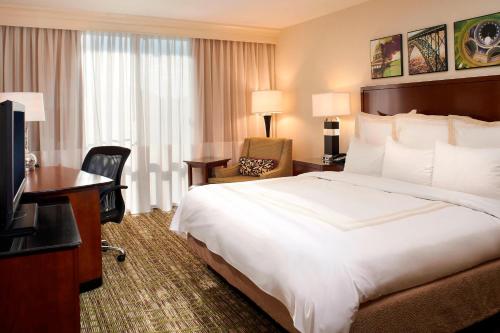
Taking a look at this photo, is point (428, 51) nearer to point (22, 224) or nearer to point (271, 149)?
point (271, 149)

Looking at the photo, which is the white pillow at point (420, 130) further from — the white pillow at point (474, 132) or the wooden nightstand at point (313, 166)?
the wooden nightstand at point (313, 166)

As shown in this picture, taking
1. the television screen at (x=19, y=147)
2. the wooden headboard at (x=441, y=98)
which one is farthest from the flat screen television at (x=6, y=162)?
the wooden headboard at (x=441, y=98)

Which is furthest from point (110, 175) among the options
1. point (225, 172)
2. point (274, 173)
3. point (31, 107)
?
point (274, 173)

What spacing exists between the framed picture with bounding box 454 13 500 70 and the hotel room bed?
1354 millimetres

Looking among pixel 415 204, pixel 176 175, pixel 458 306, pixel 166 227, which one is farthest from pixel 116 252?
pixel 458 306

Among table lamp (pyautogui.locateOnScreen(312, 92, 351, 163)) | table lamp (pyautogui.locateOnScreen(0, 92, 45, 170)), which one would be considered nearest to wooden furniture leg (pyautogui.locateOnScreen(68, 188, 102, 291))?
table lamp (pyautogui.locateOnScreen(0, 92, 45, 170))

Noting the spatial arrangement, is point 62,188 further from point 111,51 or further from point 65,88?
point 111,51

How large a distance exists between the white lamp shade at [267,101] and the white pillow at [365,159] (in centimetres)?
180

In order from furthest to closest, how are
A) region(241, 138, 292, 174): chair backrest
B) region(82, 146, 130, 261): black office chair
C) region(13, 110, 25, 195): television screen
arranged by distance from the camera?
region(241, 138, 292, 174): chair backrest, region(82, 146, 130, 261): black office chair, region(13, 110, 25, 195): television screen

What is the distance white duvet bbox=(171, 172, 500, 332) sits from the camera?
1.77 metres

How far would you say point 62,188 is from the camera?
2.70 metres

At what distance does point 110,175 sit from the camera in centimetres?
373

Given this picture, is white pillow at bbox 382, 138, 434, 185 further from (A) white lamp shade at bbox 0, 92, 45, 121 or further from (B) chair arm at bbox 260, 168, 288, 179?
(A) white lamp shade at bbox 0, 92, 45, 121

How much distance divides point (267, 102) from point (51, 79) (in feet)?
8.66
